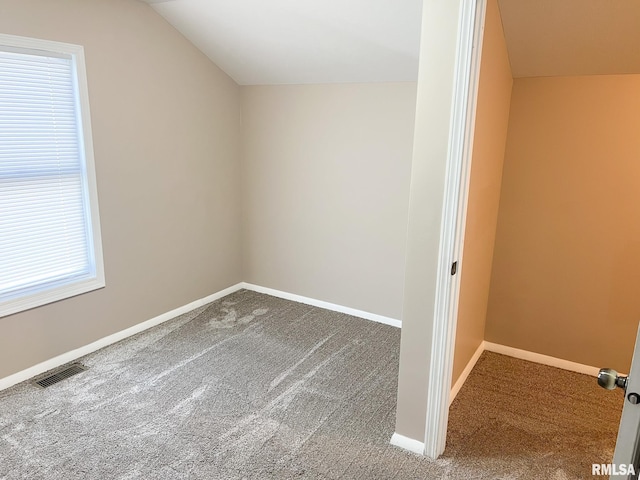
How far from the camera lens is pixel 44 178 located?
8.93 feet

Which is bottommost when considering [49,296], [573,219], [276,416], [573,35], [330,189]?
[276,416]

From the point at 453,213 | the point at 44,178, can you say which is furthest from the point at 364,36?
the point at 44,178

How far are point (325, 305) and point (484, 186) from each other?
1.77 metres

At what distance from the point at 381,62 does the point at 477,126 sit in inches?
43.7

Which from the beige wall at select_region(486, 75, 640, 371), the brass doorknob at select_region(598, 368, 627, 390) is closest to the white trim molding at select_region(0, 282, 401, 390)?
the beige wall at select_region(486, 75, 640, 371)

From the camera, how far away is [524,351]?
10.1 ft

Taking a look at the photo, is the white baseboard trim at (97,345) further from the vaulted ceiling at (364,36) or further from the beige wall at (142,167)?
the vaulted ceiling at (364,36)

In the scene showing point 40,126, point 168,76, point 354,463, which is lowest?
point 354,463

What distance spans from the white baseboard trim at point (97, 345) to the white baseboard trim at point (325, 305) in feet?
1.03

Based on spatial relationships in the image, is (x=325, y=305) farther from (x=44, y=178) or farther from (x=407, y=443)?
(x=44, y=178)

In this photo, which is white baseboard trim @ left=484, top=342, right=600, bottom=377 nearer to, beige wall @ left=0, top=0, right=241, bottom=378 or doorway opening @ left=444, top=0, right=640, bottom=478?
doorway opening @ left=444, top=0, right=640, bottom=478

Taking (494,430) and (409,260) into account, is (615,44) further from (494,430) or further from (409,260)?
(494,430)

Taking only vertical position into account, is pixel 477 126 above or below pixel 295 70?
below

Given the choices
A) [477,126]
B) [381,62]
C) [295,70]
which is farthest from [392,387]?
[295,70]
